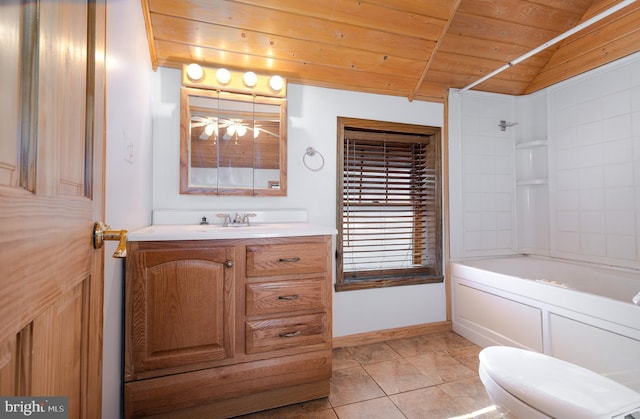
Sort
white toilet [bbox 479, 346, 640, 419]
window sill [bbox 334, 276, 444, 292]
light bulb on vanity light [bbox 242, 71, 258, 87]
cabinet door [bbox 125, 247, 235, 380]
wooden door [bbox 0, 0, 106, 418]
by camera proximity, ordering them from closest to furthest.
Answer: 1. wooden door [bbox 0, 0, 106, 418]
2. white toilet [bbox 479, 346, 640, 419]
3. cabinet door [bbox 125, 247, 235, 380]
4. light bulb on vanity light [bbox 242, 71, 258, 87]
5. window sill [bbox 334, 276, 444, 292]

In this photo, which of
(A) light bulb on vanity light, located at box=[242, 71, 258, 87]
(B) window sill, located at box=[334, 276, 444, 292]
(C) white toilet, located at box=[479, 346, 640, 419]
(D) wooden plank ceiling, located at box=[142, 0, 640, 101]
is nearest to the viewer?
(C) white toilet, located at box=[479, 346, 640, 419]

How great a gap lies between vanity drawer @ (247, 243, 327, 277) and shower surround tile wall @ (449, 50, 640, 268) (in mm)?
1555

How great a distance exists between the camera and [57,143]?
0.46 m

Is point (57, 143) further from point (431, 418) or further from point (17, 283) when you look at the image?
point (431, 418)

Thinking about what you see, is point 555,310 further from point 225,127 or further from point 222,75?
point 222,75

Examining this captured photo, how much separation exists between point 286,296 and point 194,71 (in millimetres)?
1594

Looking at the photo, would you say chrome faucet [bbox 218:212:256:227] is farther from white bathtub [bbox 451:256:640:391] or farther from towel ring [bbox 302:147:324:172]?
white bathtub [bbox 451:256:640:391]

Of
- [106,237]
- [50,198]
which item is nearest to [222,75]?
[106,237]

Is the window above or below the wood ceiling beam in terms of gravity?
below

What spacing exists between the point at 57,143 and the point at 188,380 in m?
1.31

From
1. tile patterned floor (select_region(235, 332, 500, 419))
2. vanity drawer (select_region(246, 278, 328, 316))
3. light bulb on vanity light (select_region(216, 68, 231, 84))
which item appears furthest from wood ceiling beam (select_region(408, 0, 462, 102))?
tile patterned floor (select_region(235, 332, 500, 419))

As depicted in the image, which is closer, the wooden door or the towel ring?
the wooden door

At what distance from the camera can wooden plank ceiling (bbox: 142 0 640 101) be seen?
5.95 ft

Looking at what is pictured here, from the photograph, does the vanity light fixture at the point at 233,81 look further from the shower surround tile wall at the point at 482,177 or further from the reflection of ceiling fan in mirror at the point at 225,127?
the shower surround tile wall at the point at 482,177
